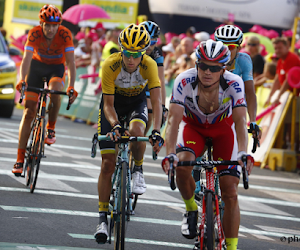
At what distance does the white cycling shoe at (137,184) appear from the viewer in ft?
24.6

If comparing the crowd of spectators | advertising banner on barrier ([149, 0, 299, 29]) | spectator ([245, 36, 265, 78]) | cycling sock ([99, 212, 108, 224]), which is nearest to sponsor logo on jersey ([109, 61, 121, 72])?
cycling sock ([99, 212, 108, 224])

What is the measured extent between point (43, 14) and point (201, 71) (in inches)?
153

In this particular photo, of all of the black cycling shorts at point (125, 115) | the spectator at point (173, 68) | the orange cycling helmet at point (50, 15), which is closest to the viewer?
the black cycling shorts at point (125, 115)

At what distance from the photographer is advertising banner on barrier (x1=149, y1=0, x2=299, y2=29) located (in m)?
26.2

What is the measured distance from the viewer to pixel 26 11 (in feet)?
110

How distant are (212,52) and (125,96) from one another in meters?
1.76

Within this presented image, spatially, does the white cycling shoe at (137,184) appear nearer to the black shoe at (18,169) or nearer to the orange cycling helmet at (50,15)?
the black shoe at (18,169)

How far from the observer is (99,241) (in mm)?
6012

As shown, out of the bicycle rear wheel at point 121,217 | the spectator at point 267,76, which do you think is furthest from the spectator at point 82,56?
the bicycle rear wheel at point 121,217

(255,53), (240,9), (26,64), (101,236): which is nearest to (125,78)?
(101,236)

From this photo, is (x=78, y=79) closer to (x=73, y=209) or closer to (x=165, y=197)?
(x=165, y=197)

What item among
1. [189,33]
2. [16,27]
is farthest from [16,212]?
[16,27]

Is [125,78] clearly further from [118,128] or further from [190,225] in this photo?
[190,225]

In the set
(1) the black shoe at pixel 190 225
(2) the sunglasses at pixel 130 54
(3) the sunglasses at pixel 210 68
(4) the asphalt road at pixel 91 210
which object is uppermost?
(2) the sunglasses at pixel 130 54
